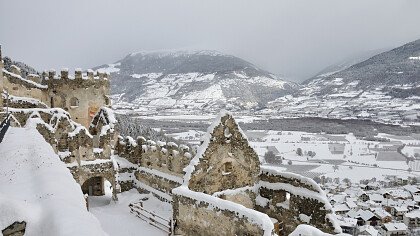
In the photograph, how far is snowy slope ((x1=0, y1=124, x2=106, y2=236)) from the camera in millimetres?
5750

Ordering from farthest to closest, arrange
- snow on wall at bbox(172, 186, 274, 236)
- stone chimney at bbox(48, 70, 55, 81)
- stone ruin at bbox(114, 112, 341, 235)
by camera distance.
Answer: stone chimney at bbox(48, 70, 55, 81) → stone ruin at bbox(114, 112, 341, 235) → snow on wall at bbox(172, 186, 274, 236)

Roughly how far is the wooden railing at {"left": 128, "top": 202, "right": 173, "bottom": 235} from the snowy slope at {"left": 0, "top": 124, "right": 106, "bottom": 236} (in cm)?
969

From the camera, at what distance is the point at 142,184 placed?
2661cm

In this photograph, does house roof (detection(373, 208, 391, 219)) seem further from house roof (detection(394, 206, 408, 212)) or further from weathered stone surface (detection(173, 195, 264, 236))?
weathered stone surface (detection(173, 195, 264, 236))

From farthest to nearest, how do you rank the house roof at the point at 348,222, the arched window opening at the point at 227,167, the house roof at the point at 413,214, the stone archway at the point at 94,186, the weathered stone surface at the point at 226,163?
the house roof at the point at 413,214 < the house roof at the point at 348,222 < the stone archway at the point at 94,186 < the arched window opening at the point at 227,167 < the weathered stone surface at the point at 226,163

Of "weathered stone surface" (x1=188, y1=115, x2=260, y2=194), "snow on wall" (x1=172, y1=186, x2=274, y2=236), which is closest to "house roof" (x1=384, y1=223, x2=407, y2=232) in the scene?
"weathered stone surface" (x1=188, y1=115, x2=260, y2=194)

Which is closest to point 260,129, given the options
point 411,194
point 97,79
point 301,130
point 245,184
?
point 301,130

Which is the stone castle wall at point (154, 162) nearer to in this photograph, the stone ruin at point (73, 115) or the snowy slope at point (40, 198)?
the stone ruin at point (73, 115)

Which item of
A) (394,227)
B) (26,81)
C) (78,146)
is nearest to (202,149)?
(78,146)

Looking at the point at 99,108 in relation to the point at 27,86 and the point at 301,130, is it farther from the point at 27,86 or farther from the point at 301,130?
the point at 301,130

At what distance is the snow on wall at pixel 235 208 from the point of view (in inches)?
529

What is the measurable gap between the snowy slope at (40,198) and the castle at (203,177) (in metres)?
7.36

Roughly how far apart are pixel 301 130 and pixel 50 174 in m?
197

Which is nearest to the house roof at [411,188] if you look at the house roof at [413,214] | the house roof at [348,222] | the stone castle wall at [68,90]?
the house roof at [413,214]
